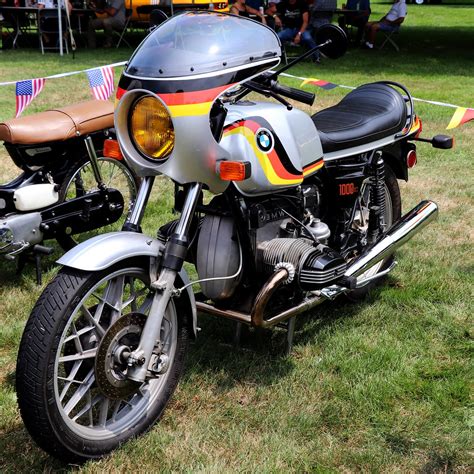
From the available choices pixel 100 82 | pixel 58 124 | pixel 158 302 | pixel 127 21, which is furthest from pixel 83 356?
pixel 127 21

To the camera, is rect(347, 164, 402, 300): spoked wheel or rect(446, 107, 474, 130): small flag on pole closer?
rect(347, 164, 402, 300): spoked wheel

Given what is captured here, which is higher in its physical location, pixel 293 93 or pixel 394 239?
pixel 293 93

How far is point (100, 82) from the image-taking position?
5.22 metres

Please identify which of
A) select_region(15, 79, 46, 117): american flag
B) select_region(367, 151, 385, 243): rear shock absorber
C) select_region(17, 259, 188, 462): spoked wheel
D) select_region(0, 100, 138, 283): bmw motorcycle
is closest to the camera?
select_region(17, 259, 188, 462): spoked wheel

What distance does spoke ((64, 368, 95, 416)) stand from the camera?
265 centimetres

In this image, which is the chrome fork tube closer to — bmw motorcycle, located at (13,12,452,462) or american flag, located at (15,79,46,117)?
bmw motorcycle, located at (13,12,452,462)

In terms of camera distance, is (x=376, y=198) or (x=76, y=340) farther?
(x=376, y=198)

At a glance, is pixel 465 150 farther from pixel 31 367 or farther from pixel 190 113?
pixel 31 367

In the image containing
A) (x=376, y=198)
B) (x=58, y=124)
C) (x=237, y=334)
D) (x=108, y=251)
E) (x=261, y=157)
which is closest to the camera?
(x=108, y=251)

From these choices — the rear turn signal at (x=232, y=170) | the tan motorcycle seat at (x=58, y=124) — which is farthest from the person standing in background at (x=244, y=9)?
the rear turn signal at (x=232, y=170)

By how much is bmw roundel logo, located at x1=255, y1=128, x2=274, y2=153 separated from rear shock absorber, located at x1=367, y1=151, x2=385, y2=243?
101 cm

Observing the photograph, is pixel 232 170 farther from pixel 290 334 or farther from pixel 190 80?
pixel 290 334

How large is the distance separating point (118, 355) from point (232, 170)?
83 centimetres

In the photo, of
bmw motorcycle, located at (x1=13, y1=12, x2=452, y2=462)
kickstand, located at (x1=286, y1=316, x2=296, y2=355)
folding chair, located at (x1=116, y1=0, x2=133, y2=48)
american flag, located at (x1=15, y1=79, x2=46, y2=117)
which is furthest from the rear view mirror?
folding chair, located at (x1=116, y1=0, x2=133, y2=48)
